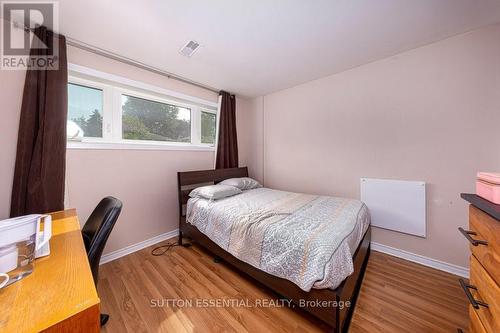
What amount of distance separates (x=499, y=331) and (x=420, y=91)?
Result: 2.24 meters

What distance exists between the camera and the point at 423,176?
6.70 feet

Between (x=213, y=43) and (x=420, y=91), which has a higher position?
(x=213, y=43)

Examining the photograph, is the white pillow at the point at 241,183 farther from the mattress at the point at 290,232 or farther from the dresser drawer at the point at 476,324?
the dresser drawer at the point at 476,324

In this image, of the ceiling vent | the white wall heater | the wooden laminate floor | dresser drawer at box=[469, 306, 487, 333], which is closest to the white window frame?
the ceiling vent

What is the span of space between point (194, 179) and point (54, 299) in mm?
2083

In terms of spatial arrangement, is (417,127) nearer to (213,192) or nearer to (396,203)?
(396,203)

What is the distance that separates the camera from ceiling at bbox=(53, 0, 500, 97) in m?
1.47

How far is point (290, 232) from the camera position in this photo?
144 cm

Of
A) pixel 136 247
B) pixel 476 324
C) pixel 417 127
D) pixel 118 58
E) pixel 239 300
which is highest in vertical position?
pixel 118 58

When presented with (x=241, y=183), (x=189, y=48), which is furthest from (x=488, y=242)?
(x=189, y=48)

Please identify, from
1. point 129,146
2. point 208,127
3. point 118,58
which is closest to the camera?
point 118,58

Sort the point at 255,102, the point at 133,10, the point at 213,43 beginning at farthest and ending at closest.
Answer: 1. the point at 255,102
2. the point at 213,43
3. the point at 133,10

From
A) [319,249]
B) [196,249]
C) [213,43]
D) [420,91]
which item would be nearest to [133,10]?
[213,43]

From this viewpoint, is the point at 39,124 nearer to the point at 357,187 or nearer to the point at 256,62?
the point at 256,62
